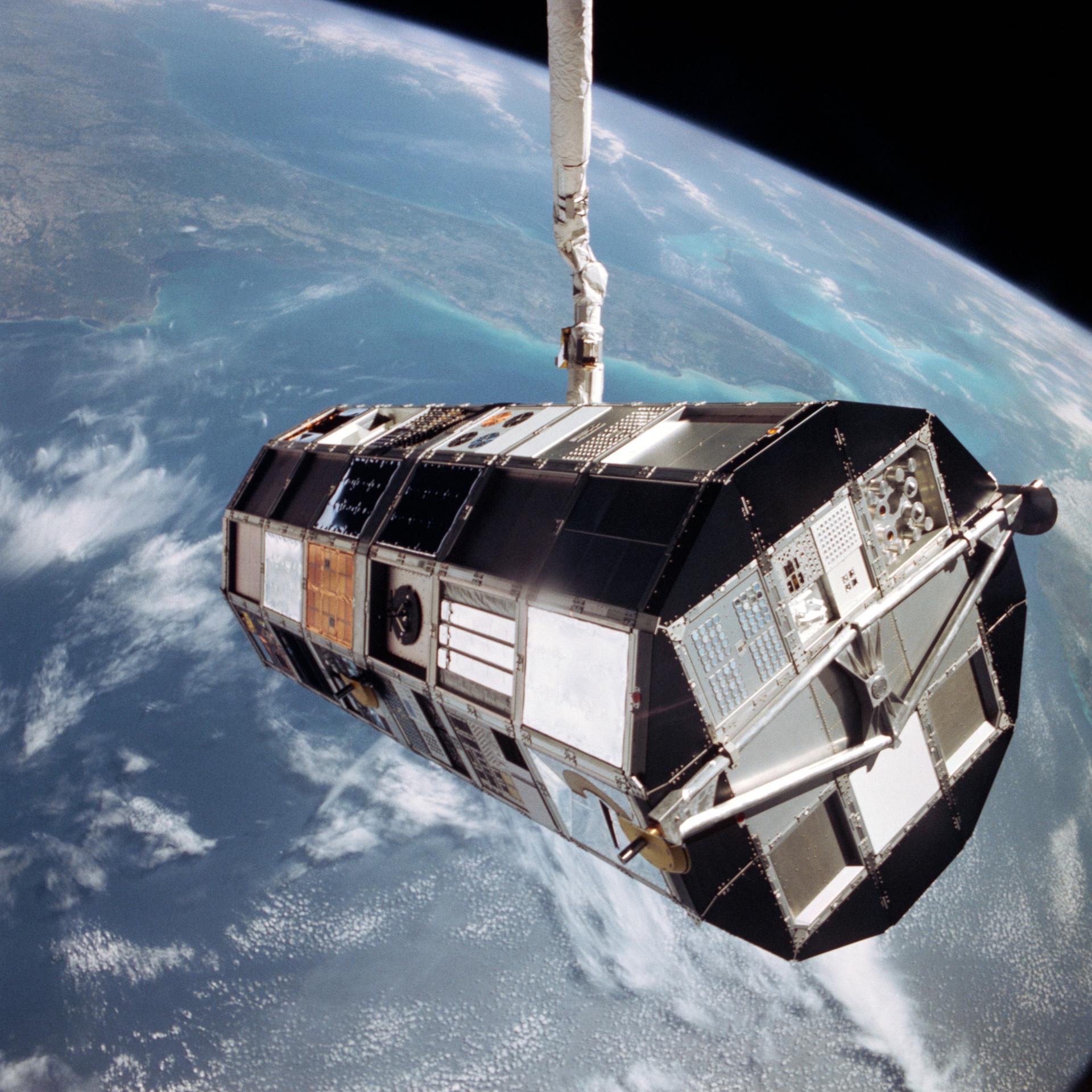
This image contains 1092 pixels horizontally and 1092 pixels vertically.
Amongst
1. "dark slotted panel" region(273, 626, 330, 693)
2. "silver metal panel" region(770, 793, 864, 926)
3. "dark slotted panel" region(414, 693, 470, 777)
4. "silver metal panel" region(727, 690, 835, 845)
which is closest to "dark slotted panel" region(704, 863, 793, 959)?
"silver metal panel" region(770, 793, 864, 926)

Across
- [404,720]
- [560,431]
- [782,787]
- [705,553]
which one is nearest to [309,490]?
[404,720]

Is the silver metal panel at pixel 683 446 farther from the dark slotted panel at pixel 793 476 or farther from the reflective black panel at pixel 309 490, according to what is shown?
the reflective black panel at pixel 309 490

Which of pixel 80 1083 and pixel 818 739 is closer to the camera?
pixel 818 739

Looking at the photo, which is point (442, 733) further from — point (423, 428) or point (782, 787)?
point (423, 428)

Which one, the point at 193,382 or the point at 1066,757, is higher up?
the point at 193,382

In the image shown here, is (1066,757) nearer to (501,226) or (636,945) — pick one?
(636,945)

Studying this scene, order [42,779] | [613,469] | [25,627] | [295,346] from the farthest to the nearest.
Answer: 1. [295,346]
2. [25,627]
3. [42,779]
4. [613,469]

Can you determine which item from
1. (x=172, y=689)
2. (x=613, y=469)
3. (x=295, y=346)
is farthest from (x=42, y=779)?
(x=613, y=469)
